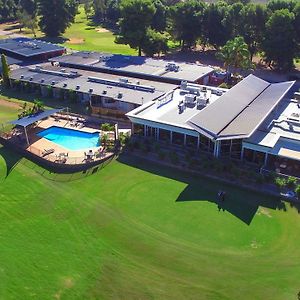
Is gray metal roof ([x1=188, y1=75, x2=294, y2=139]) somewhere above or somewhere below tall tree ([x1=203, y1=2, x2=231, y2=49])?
below

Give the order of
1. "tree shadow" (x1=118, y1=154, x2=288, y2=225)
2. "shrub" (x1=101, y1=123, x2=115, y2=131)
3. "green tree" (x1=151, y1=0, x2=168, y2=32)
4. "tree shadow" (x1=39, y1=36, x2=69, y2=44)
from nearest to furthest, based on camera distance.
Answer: "tree shadow" (x1=118, y1=154, x2=288, y2=225) → "shrub" (x1=101, y1=123, x2=115, y2=131) → "green tree" (x1=151, y1=0, x2=168, y2=32) → "tree shadow" (x1=39, y1=36, x2=69, y2=44)

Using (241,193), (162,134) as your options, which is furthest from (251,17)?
(241,193)

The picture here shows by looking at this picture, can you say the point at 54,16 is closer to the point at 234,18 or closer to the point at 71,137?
the point at 234,18

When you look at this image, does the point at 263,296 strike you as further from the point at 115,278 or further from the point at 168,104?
the point at 168,104

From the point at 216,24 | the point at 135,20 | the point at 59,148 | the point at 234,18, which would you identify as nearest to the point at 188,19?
the point at 216,24

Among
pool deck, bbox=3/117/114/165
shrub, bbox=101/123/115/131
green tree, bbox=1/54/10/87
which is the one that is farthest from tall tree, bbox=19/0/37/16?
shrub, bbox=101/123/115/131

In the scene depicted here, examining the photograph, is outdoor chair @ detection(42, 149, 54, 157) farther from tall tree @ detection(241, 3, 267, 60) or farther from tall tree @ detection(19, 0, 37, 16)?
tall tree @ detection(19, 0, 37, 16)
